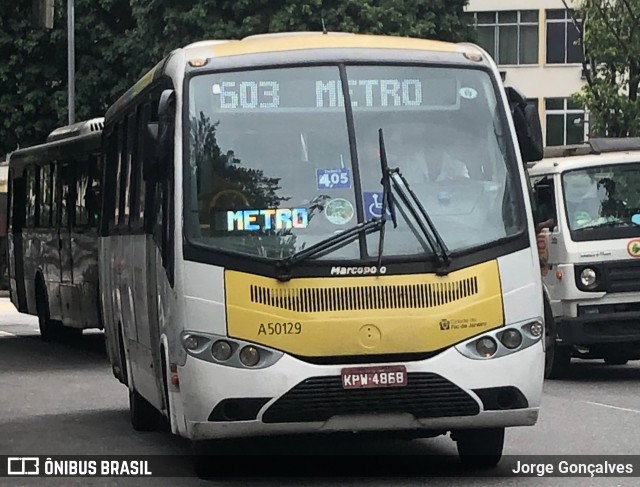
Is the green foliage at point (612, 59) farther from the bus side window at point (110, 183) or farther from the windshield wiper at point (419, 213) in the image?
the windshield wiper at point (419, 213)

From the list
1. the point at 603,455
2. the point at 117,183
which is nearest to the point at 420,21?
the point at 117,183

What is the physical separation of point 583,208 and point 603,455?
702 cm

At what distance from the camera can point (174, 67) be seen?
436 inches

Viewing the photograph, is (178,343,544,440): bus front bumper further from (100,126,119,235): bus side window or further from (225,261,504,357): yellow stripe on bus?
(100,126,119,235): bus side window

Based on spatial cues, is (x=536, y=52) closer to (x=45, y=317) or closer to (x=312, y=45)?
(x=45, y=317)

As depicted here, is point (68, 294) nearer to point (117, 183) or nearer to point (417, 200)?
point (117, 183)

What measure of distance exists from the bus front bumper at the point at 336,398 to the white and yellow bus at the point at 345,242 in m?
0.01

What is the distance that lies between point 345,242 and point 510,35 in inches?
2049

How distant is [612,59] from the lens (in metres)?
31.4

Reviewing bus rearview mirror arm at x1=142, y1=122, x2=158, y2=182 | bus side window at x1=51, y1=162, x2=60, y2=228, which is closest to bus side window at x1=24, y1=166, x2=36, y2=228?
bus side window at x1=51, y1=162, x2=60, y2=228

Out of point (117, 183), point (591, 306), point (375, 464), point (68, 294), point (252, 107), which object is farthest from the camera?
point (68, 294)

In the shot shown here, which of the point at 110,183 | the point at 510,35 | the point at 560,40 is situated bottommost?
the point at 110,183

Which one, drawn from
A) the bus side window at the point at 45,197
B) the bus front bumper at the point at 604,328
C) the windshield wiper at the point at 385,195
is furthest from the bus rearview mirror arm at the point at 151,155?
the bus side window at the point at 45,197

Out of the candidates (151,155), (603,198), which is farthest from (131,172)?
(603,198)
